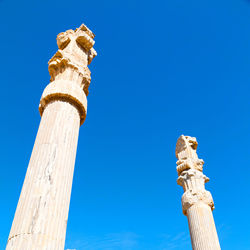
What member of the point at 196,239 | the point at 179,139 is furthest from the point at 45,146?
the point at 179,139

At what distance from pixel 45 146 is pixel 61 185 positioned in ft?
3.18

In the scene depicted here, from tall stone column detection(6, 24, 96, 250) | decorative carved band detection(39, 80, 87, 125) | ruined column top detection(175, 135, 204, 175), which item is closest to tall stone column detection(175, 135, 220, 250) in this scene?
ruined column top detection(175, 135, 204, 175)

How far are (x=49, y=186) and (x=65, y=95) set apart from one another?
97.3 inches

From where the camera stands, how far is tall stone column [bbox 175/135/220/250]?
10438mm

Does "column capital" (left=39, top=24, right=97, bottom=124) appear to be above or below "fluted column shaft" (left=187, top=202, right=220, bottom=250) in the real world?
above

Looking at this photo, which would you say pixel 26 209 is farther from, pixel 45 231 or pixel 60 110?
pixel 60 110

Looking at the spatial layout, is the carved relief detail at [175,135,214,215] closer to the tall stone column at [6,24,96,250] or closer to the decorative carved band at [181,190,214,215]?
the decorative carved band at [181,190,214,215]

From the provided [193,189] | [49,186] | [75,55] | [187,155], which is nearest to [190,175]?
[193,189]

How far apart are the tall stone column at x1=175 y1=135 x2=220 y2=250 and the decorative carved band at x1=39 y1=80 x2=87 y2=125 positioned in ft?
25.3

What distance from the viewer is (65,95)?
6254mm

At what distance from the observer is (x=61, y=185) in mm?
4918

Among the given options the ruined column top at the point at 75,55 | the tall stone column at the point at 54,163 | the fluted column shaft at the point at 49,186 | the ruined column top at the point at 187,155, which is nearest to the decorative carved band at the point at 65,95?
the tall stone column at the point at 54,163

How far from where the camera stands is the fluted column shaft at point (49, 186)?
418 cm

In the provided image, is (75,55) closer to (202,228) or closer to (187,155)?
(202,228)
